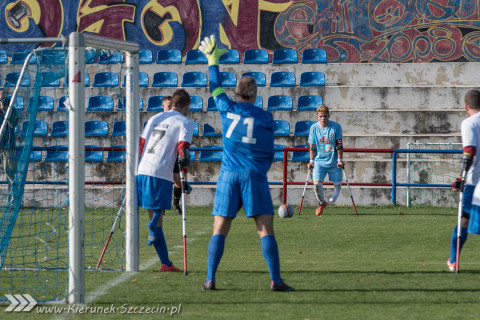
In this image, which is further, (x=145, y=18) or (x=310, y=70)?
(x=145, y=18)

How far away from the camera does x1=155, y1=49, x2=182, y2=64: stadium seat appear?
79.5 ft

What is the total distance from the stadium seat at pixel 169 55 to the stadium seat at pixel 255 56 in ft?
6.99

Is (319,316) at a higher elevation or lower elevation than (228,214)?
lower

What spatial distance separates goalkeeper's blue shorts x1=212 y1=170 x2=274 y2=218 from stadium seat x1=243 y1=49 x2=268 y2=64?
16517 mm

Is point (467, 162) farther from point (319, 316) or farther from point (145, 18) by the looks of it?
point (145, 18)

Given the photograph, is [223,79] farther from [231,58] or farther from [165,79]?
[165,79]

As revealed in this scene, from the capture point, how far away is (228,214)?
7301 millimetres

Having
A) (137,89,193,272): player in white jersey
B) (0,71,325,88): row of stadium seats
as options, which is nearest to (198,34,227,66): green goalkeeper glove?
(137,89,193,272): player in white jersey

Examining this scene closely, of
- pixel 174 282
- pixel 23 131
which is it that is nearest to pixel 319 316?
pixel 174 282

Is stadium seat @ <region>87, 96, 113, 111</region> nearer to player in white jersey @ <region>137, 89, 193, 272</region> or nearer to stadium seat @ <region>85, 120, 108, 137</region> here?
stadium seat @ <region>85, 120, 108, 137</region>

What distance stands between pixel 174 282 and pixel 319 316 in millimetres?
2157

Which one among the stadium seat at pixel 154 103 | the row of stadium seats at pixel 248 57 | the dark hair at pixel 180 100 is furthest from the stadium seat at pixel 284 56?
the dark hair at pixel 180 100

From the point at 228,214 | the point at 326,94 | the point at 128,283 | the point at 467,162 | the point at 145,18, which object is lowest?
the point at 128,283

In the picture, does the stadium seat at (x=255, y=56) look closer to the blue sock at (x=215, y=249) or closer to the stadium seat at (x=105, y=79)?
the stadium seat at (x=105, y=79)
